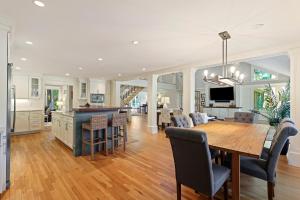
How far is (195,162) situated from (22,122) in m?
6.79

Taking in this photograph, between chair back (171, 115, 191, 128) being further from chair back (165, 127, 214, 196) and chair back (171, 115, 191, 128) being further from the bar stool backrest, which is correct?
the bar stool backrest

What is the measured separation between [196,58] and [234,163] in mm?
3261

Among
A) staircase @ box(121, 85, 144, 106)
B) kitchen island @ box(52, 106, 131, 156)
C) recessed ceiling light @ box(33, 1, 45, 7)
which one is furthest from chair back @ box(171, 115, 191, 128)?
staircase @ box(121, 85, 144, 106)

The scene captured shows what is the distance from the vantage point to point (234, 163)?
1792mm

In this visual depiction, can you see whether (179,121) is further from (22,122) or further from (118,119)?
(22,122)

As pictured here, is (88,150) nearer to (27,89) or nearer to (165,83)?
(27,89)

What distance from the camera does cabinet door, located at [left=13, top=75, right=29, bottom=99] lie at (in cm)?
638

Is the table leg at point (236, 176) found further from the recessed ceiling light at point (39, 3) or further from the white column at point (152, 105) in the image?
the white column at point (152, 105)

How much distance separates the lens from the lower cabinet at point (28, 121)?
19.8 feet

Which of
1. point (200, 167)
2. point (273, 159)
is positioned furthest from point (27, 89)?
point (273, 159)

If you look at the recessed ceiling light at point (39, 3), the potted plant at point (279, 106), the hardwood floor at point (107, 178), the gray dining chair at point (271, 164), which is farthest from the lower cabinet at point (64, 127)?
the potted plant at point (279, 106)

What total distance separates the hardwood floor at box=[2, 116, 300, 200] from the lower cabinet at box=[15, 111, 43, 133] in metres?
2.53

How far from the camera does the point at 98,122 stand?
3.73m

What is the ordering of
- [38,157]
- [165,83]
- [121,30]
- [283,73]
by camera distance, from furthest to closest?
1. [165,83]
2. [283,73]
3. [38,157]
4. [121,30]
